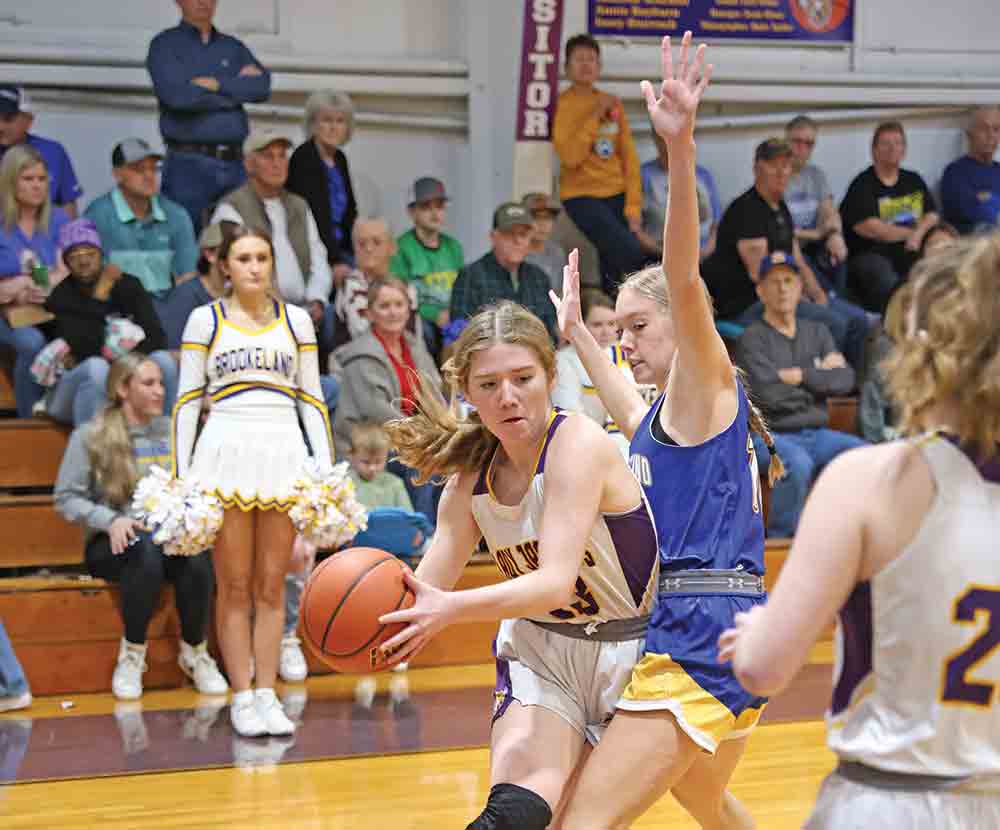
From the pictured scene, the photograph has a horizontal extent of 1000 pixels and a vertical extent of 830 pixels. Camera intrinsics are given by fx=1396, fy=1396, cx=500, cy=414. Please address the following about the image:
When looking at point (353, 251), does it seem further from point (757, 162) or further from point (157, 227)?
point (757, 162)

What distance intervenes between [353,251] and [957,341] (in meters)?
6.77

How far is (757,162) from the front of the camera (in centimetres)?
919

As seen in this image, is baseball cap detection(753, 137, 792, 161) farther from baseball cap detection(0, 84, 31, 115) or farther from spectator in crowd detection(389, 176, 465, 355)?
baseball cap detection(0, 84, 31, 115)

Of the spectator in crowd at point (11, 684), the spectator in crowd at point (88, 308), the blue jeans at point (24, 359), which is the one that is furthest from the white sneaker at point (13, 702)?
the blue jeans at point (24, 359)

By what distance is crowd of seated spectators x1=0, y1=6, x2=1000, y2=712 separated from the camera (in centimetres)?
699

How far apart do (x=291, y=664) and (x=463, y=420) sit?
353cm

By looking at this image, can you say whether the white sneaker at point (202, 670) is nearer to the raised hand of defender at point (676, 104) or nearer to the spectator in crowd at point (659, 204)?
the raised hand of defender at point (676, 104)

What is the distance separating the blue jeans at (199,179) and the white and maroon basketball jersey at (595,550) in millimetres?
5237

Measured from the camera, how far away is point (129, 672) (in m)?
6.21

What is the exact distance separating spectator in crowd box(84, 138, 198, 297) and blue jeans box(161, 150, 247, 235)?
301 mm

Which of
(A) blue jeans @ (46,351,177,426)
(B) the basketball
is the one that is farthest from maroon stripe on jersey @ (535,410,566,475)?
(A) blue jeans @ (46,351,177,426)

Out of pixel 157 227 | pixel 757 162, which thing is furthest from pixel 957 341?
pixel 757 162

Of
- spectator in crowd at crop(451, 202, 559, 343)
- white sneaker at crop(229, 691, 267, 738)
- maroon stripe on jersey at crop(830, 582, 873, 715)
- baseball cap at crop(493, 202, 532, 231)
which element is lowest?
white sneaker at crop(229, 691, 267, 738)

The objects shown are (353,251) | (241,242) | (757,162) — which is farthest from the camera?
(757,162)
